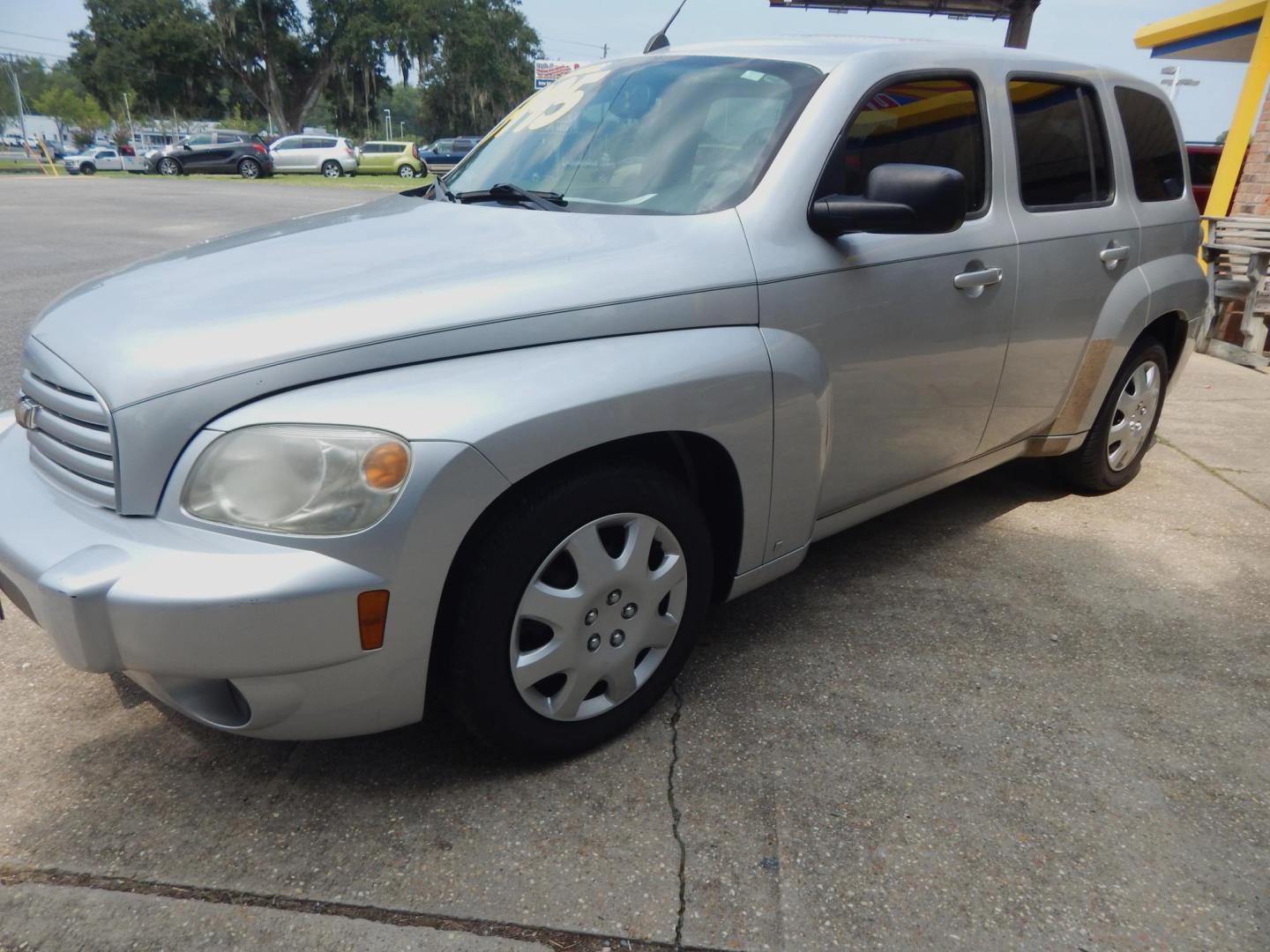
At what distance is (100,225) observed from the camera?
47.1 feet

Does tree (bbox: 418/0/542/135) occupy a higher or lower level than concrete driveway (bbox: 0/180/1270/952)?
higher

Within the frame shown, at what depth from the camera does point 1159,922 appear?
1870 millimetres

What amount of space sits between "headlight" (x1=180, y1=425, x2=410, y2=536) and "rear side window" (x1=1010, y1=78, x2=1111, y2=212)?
2.39 meters

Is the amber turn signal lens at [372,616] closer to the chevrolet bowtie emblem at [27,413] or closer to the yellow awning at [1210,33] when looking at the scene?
the chevrolet bowtie emblem at [27,413]

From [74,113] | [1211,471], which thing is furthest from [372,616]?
[74,113]

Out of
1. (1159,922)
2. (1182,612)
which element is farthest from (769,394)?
(1182,612)

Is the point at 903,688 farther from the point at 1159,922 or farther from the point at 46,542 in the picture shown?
the point at 46,542

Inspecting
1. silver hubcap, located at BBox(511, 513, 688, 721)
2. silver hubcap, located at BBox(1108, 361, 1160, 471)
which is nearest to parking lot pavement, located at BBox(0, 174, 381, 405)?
silver hubcap, located at BBox(511, 513, 688, 721)

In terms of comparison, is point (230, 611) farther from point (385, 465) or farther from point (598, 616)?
point (598, 616)

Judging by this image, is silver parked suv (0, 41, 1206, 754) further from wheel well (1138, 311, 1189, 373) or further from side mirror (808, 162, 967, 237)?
wheel well (1138, 311, 1189, 373)

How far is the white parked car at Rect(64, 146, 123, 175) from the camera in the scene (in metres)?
41.4

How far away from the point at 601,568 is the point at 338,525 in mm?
617

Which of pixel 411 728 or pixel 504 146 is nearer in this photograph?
pixel 411 728

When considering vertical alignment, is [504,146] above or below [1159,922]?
above
